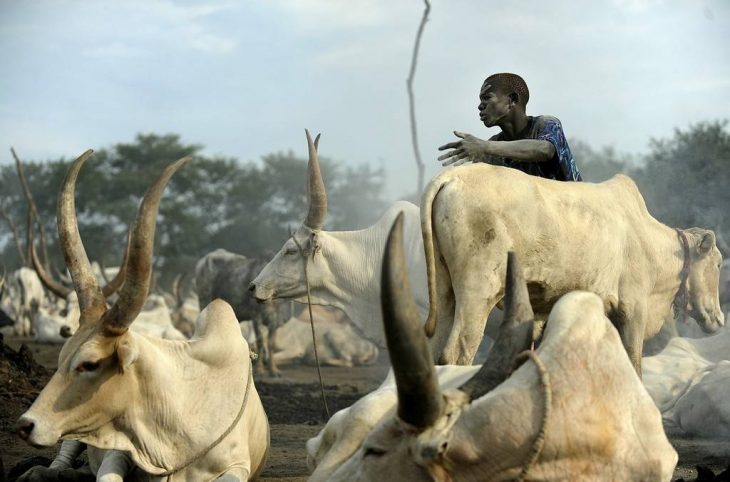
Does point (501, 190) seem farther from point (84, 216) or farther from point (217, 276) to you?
point (84, 216)

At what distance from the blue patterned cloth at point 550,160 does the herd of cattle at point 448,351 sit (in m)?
0.24

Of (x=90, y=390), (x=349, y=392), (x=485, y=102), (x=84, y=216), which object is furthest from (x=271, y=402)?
(x=84, y=216)

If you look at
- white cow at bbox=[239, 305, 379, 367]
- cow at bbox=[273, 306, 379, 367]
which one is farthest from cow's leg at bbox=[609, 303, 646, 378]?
cow at bbox=[273, 306, 379, 367]

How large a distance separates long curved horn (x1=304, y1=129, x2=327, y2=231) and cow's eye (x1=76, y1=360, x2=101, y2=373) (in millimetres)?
3513

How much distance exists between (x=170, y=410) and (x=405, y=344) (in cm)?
188

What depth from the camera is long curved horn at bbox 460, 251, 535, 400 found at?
3.53 metres

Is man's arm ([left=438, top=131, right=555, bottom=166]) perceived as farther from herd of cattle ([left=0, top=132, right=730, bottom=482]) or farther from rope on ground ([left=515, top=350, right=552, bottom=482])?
rope on ground ([left=515, top=350, right=552, bottom=482])

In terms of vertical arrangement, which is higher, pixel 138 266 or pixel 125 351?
pixel 138 266

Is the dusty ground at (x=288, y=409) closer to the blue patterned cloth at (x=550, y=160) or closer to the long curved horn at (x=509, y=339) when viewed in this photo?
the blue patterned cloth at (x=550, y=160)

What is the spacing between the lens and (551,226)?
5.38 m

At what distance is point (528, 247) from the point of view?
17.5ft

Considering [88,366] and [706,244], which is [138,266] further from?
[706,244]

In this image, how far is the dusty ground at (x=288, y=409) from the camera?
6012 millimetres

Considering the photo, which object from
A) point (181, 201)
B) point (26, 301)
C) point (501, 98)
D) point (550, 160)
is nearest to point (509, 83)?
point (501, 98)
